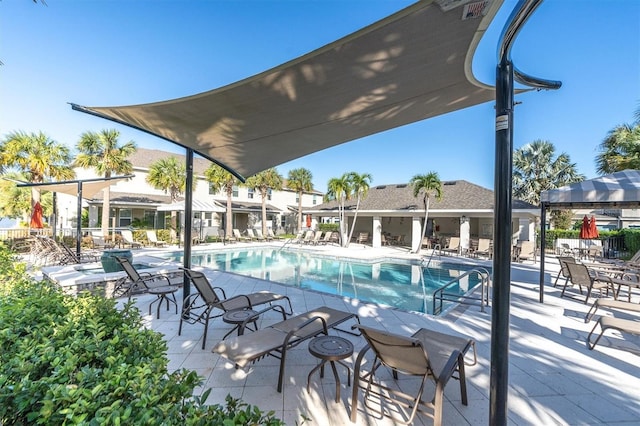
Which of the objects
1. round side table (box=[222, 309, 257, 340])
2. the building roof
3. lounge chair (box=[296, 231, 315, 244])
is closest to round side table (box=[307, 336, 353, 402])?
round side table (box=[222, 309, 257, 340])

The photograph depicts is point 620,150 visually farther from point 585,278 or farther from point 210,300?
point 210,300

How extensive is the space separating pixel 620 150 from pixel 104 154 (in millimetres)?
27520

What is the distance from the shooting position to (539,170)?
2655 cm

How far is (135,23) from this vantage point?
7180 millimetres

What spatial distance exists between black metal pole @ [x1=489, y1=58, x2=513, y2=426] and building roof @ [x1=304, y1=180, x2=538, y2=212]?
16893mm

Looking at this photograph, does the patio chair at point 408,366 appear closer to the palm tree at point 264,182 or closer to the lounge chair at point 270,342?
the lounge chair at point 270,342

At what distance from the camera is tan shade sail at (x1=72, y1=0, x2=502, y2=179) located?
7.48 feet

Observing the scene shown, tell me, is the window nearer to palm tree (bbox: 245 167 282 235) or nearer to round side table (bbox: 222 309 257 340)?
palm tree (bbox: 245 167 282 235)

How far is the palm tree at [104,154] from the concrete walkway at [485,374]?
606 inches

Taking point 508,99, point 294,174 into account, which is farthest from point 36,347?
point 294,174

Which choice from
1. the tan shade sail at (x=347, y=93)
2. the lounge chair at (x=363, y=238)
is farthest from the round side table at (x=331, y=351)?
the lounge chair at (x=363, y=238)

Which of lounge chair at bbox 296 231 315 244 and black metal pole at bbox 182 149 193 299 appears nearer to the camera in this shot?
black metal pole at bbox 182 149 193 299

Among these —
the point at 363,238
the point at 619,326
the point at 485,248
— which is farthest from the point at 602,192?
the point at 363,238

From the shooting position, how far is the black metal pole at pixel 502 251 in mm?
2123
